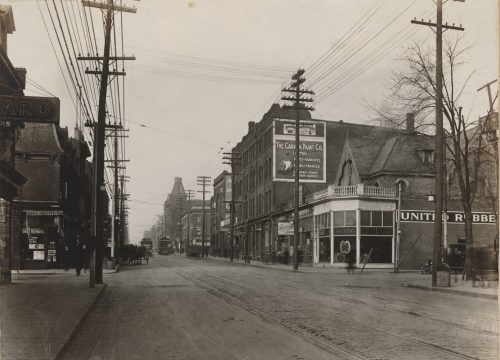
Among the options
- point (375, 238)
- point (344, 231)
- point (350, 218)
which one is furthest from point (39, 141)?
point (375, 238)

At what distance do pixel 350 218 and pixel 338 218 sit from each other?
971 mm

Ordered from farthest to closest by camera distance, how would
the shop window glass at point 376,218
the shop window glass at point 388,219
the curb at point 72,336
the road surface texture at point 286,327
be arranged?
the shop window glass at point 388,219, the shop window glass at point 376,218, the road surface texture at point 286,327, the curb at point 72,336

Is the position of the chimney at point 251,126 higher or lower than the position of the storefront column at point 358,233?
higher

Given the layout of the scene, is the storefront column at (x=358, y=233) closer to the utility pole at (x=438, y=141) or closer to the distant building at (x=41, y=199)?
the utility pole at (x=438, y=141)

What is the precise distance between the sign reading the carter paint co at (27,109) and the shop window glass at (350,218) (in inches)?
1220

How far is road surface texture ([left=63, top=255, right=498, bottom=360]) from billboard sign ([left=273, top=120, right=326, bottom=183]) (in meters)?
36.1

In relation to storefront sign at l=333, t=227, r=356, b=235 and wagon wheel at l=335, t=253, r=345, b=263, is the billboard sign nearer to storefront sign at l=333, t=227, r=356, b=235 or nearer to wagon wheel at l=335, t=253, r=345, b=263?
storefront sign at l=333, t=227, r=356, b=235

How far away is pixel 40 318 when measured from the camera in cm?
1089

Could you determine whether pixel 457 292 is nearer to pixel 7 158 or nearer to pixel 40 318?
pixel 40 318

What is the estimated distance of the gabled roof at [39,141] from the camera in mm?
31500

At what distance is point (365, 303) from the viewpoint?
49.9ft

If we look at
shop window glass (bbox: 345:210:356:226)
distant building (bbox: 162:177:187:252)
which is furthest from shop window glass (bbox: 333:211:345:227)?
distant building (bbox: 162:177:187:252)

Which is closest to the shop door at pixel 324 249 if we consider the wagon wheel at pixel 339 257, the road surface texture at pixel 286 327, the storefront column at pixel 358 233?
the wagon wheel at pixel 339 257

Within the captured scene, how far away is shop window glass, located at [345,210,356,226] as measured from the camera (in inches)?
1515
